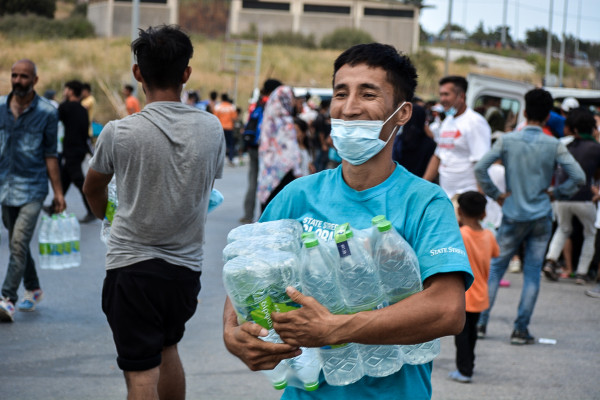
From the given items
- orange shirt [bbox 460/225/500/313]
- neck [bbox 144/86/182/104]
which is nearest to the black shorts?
neck [bbox 144/86/182/104]

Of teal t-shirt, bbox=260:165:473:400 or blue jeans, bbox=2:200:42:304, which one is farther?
blue jeans, bbox=2:200:42:304

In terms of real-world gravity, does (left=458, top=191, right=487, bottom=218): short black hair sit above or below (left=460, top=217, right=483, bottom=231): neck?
above

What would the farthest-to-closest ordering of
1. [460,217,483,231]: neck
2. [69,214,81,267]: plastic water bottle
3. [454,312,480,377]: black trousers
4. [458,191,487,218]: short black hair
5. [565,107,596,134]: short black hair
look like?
[565,107,596,134]: short black hair → [69,214,81,267]: plastic water bottle → [460,217,483,231]: neck → [458,191,487,218]: short black hair → [454,312,480,377]: black trousers

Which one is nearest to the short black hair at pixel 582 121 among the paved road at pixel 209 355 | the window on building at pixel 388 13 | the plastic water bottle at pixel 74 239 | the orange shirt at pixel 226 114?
the paved road at pixel 209 355

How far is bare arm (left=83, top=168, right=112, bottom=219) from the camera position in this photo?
416 cm

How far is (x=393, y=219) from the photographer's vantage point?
248cm

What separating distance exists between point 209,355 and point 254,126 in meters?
6.93

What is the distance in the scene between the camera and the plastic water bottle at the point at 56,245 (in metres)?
7.23

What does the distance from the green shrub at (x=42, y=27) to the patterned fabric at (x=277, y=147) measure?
5935 centimetres

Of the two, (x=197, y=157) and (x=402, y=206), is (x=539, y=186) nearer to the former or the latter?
(x=197, y=157)

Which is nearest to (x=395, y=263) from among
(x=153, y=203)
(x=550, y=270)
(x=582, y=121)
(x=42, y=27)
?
(x=153, y=203)

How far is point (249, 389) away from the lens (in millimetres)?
5742

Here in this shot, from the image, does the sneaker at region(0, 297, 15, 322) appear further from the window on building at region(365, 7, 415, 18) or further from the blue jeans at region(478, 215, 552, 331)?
the window on building at region(365, 7, 415, 18)

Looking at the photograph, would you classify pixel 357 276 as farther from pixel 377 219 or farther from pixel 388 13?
pixel 388 13
